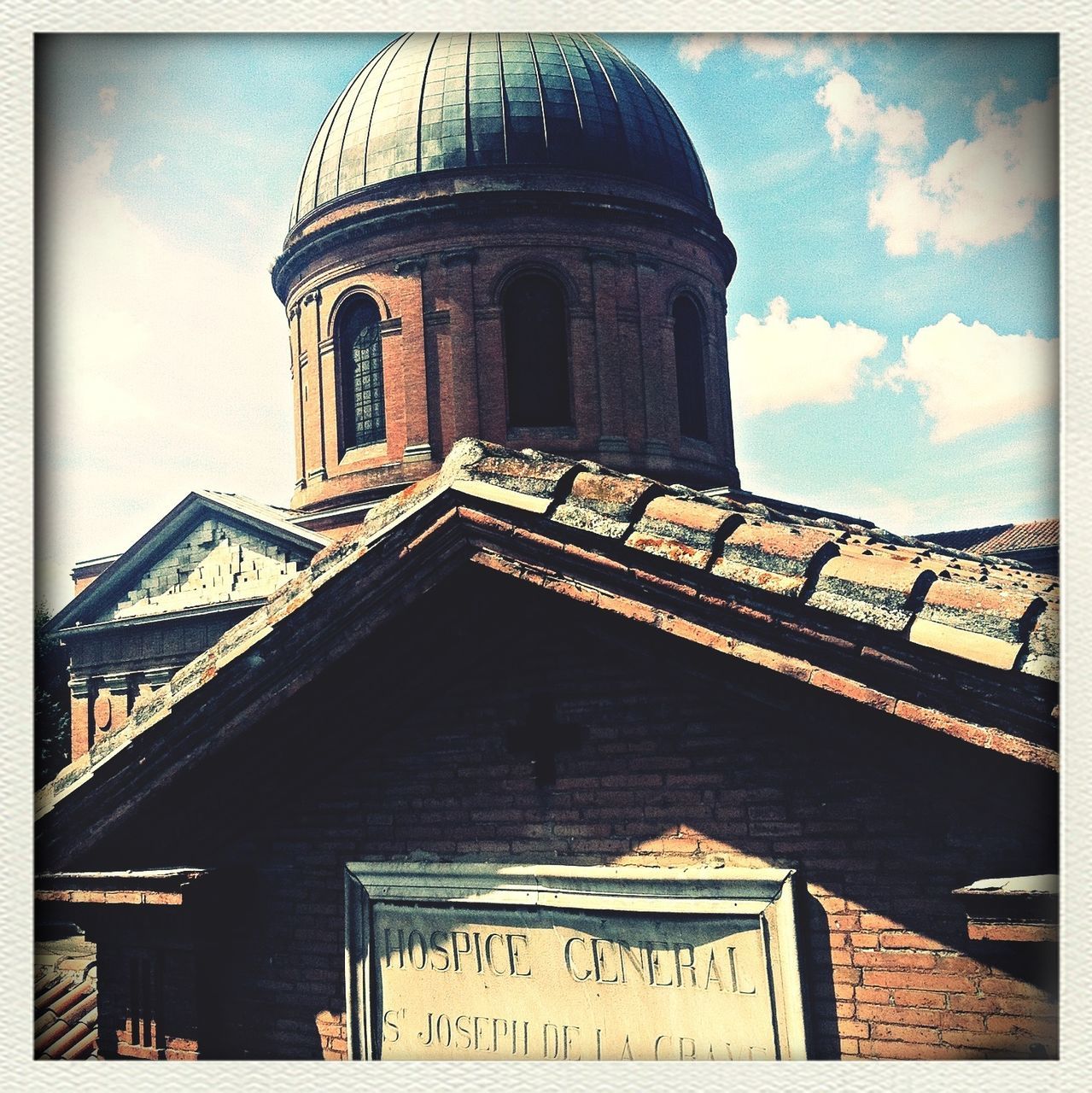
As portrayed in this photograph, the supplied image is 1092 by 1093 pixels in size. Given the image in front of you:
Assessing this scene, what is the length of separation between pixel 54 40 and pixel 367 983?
361 cm

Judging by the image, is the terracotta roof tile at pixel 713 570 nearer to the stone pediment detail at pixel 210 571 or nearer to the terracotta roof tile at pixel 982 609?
the terracotta roof tile at pixel 982 609

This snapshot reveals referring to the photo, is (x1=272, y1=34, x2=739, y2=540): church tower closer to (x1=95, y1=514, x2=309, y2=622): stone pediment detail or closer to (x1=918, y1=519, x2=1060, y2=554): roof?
(x1=95, y1=514, x2=309, y2=622): stone pediment detail

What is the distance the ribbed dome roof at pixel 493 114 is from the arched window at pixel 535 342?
169 cm

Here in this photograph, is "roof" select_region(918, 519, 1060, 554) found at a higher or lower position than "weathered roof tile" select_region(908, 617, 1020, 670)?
higher

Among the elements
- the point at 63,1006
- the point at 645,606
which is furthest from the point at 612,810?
the point at 63,1006

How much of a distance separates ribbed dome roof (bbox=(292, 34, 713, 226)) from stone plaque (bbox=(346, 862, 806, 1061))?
12908 mm

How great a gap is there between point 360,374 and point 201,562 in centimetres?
350

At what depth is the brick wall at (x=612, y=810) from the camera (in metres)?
3.11

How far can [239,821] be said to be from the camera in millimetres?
4113

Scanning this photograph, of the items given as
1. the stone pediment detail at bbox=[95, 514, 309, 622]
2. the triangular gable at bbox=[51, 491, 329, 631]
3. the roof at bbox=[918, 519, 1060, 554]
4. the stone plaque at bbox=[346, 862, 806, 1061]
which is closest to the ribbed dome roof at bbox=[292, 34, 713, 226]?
the triangular gable at bbox=[51, 491, 329, 631]

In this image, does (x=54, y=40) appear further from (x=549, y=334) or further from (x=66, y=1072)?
(x=549, y=334)

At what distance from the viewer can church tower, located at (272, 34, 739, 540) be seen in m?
15.0

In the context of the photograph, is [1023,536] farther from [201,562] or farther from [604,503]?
[201,562]

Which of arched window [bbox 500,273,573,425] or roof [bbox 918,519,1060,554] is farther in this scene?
arched window [bbox 500,273,573,425]
